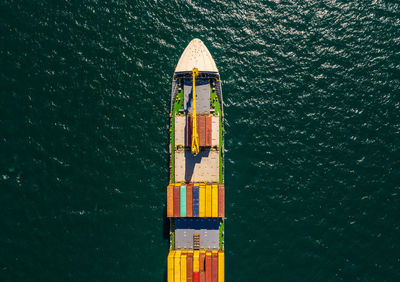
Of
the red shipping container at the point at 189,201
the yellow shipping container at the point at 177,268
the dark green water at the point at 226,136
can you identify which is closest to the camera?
the yellow shipping container at the point at 177,268

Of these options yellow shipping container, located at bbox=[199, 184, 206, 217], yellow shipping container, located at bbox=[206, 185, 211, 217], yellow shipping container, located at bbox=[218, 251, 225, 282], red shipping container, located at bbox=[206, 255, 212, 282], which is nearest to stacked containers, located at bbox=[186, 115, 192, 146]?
yellow shipping container, located at bbox=[199, 184, 206, 217]

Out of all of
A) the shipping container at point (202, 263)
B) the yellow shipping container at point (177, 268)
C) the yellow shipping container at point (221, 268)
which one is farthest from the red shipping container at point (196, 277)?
the yellow shipping container at point (221, 268)

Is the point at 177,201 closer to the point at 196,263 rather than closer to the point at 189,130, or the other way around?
the point at 196,263

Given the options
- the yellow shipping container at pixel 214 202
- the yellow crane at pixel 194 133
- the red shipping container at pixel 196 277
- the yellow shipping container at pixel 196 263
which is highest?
the yellow crane at pixel 194 133

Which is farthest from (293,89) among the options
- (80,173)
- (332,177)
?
(80,173)

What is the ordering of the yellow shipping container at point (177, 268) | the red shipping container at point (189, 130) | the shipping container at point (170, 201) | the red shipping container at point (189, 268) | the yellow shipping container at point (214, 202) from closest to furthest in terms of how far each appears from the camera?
the yellow shipping container at point (177, 268), the red shipping container at point (189, 268), the shipping container at point (170, 201), the yellow shipping container at point (214, 202), the red shipping container at point (189, 130)

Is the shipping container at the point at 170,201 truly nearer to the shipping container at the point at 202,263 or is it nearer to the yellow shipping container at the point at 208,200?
the yellow shipping container at the point at 208,200
